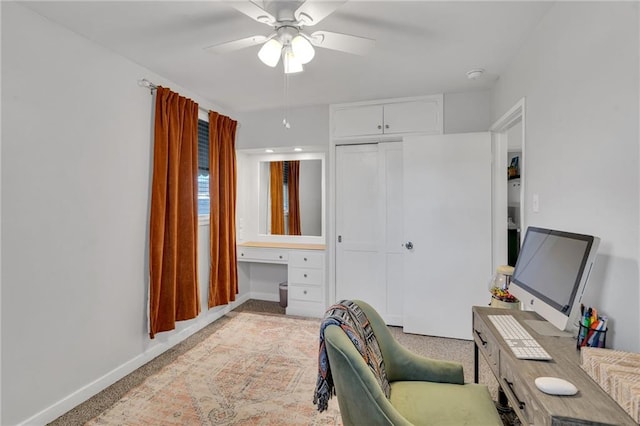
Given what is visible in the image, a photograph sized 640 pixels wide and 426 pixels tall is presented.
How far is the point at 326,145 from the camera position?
11.9ft

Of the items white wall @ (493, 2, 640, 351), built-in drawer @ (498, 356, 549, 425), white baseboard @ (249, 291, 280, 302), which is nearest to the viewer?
built-in drawer @ (498, 356, 549, 425)

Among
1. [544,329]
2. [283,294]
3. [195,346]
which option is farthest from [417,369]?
[283,294]

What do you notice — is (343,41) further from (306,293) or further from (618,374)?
(306,293)

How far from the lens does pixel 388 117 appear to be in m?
3.36

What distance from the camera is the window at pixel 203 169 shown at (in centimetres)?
335

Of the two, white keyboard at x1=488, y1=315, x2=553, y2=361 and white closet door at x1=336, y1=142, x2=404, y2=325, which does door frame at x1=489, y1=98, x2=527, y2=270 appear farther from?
white keyboard at x1=488, y1=315, x2=553, y2=361

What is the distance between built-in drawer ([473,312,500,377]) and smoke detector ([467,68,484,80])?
2023 millimetres

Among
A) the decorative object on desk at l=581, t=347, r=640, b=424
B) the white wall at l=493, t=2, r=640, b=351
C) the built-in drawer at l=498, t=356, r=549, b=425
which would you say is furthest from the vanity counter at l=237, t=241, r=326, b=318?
the decorative object on desk at l=581, t=347, r=640, b=424

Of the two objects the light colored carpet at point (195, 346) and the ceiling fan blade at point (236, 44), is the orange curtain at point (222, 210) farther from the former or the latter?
the ceiling fan blade at point (236, 44)

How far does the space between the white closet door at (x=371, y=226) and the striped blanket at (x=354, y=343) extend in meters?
2.00

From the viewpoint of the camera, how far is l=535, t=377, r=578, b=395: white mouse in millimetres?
935

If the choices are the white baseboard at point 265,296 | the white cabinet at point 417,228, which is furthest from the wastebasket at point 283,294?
the white cabinet at point 417,228

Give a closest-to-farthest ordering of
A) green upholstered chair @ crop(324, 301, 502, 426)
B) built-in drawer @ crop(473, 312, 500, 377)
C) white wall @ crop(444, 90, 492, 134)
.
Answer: green upholstered chair @ crop(324, 301, 502, 426), built-in drawer @ crop(473, 312, 500, 377), white wall @ crop(444, 90, 492, 134)

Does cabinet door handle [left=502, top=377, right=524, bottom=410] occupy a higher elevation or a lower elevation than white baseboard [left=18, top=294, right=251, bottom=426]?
higher
